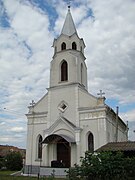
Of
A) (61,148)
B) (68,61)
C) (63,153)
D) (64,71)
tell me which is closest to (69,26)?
(68,61)

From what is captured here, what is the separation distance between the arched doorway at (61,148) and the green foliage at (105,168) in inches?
530

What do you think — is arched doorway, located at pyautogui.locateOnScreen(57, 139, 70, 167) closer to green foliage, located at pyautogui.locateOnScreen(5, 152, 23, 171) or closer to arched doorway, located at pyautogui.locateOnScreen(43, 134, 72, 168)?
arched doorway, located at pyautogui.locateOnScreen(43, 134, 72, 168)

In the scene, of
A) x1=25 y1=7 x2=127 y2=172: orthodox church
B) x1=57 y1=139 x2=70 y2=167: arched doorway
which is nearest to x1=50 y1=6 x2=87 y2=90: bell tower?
x1=25 y1=7 x2=127 y2=172: orthodox church

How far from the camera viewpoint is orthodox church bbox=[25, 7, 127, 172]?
85.8ft

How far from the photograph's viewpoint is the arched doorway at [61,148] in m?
26.2

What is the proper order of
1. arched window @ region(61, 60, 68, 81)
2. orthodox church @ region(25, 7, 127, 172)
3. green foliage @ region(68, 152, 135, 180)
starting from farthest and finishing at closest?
arched window @ region(61, 60, 68, 81), orthodox church @ region(25, 7, 127, 172), green foliage @ region(68, 152, 135, 180)

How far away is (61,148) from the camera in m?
27.9

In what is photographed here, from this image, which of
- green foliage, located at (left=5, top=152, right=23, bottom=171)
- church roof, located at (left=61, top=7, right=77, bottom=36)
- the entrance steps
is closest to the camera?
the entrance steps

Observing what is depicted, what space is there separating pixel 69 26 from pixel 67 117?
1271 cm

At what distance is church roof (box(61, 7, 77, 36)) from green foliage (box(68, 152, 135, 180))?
2263 centimetres

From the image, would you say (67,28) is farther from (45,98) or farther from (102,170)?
(102,170)

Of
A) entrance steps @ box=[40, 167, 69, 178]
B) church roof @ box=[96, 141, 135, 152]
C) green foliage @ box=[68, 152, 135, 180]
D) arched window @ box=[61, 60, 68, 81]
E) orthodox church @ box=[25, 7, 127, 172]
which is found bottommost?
entrance steps @ box=[40, 167, 69, 178]

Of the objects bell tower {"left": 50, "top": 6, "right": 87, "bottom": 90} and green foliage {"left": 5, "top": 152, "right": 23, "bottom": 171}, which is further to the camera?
green foliage {"left": 5, "top": 152, "right": 23, "bottom": 171}

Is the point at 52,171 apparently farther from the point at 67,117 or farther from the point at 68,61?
the point at 68,61
